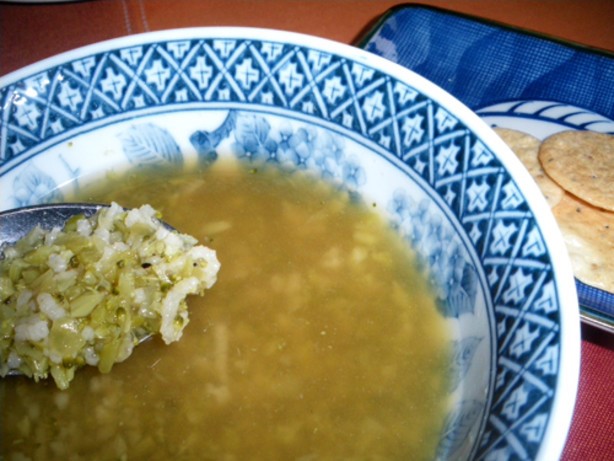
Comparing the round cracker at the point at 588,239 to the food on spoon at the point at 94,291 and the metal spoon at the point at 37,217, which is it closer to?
the food on spoon at the point at 94,291

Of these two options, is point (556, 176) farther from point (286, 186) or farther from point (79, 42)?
point (79, 42)

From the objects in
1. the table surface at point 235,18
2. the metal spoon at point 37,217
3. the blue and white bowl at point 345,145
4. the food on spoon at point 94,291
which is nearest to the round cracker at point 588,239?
the blue and white bowl at point 345,145

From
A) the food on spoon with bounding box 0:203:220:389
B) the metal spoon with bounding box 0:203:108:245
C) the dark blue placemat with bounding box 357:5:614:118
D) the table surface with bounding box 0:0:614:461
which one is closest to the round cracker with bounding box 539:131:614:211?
the dark blue placemat with bounding box 357:5:614:118

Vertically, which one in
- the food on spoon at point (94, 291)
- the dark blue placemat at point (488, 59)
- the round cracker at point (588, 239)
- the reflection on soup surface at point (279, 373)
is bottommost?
the round cracker at point (588, 239)

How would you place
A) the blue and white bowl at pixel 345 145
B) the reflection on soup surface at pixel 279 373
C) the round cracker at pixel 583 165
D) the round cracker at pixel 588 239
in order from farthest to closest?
the round cracker at pixel 583 165
the round cracker at pixel 588 239
the reflection on soup surface at pixel 279 373
the blue and white bowl at pixel 345 145

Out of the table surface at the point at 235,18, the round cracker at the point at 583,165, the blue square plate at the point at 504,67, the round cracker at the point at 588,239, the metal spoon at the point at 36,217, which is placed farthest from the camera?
the table surface at the point at 235,18

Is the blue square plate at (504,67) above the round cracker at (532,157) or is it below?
above
